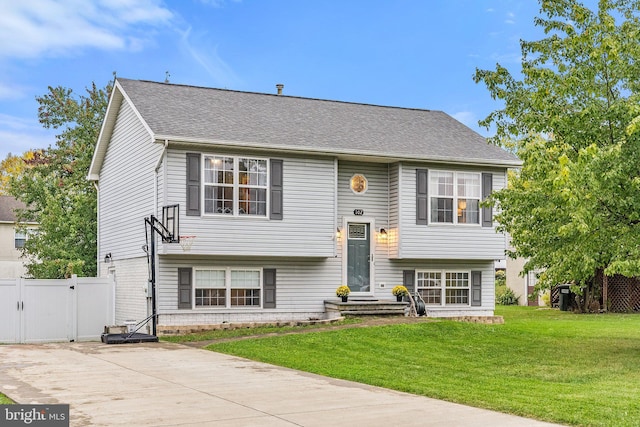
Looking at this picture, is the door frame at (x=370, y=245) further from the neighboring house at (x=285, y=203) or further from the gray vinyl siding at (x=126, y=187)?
the gray vinyl siding at (x=126, y=187)

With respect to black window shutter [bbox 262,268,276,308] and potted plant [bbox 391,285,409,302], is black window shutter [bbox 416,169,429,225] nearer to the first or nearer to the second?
potted plant [bbox 391,285,409,302]

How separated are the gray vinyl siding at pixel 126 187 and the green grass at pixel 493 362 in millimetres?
5998

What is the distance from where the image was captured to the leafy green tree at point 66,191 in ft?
97.7

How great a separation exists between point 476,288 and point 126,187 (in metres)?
11.3

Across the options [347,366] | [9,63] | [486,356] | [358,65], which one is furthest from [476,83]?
[9,63]

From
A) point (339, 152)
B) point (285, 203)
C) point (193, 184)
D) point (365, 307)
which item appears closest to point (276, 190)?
point (285, 203)

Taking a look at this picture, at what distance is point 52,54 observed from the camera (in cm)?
5344

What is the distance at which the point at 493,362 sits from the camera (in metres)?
14.9

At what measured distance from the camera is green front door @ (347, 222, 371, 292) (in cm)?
2302

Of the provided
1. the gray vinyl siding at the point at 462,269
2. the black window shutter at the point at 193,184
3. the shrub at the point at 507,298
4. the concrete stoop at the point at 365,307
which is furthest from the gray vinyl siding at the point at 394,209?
the shrub at the point at 507,298

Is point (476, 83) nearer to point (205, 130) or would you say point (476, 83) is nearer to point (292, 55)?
point (205, 130)

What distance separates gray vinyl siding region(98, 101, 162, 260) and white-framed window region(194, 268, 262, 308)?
88.0 inches

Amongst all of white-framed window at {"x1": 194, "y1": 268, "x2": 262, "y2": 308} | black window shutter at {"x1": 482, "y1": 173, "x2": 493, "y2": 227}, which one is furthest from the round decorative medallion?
white-framed window at {"x1": 194, "y1": 268, "x2": 262, "y2": 308}

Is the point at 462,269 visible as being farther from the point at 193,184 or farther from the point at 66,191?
the point at 66,191
